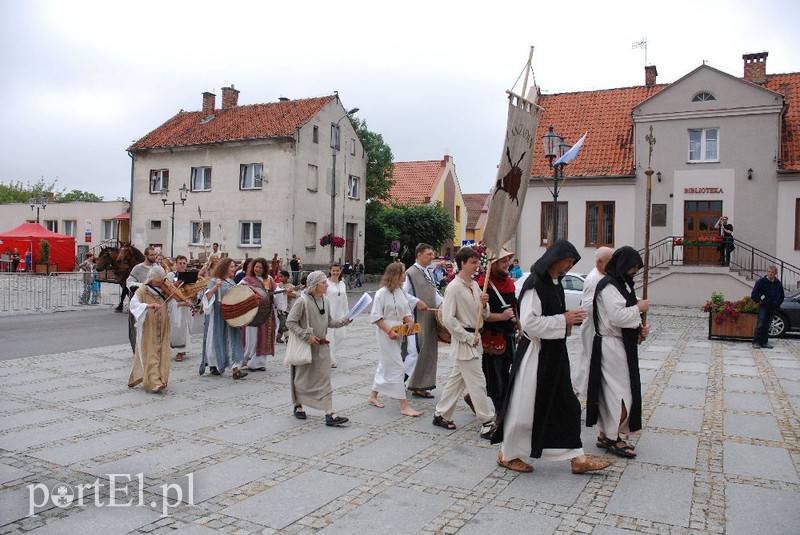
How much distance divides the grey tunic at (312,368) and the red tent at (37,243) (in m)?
35.9

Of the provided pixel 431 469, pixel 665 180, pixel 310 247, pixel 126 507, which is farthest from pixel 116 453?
pixel 310 247

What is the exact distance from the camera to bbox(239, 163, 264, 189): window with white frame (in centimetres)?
3597

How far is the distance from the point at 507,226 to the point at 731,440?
3.02 meters

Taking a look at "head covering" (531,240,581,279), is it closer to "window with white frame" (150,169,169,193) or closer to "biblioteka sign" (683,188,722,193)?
"biblioteka sign" (683,188,722,193)

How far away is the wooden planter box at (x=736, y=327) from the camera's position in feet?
50.6

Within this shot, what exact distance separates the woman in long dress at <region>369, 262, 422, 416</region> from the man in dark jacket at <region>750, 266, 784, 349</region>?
10.2m

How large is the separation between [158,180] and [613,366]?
123 ft

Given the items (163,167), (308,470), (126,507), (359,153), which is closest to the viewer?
(126,507)

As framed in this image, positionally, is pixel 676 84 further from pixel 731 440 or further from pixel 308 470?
pixel 308 470

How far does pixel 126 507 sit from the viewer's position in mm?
4645

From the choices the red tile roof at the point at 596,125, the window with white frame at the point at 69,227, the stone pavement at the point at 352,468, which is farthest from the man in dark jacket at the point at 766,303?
the window with white frame at the point at 69,227

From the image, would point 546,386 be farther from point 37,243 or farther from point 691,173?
point 37,243

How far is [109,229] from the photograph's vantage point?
47.9 meters

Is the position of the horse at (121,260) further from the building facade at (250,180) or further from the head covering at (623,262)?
the head covering at (623,262)
